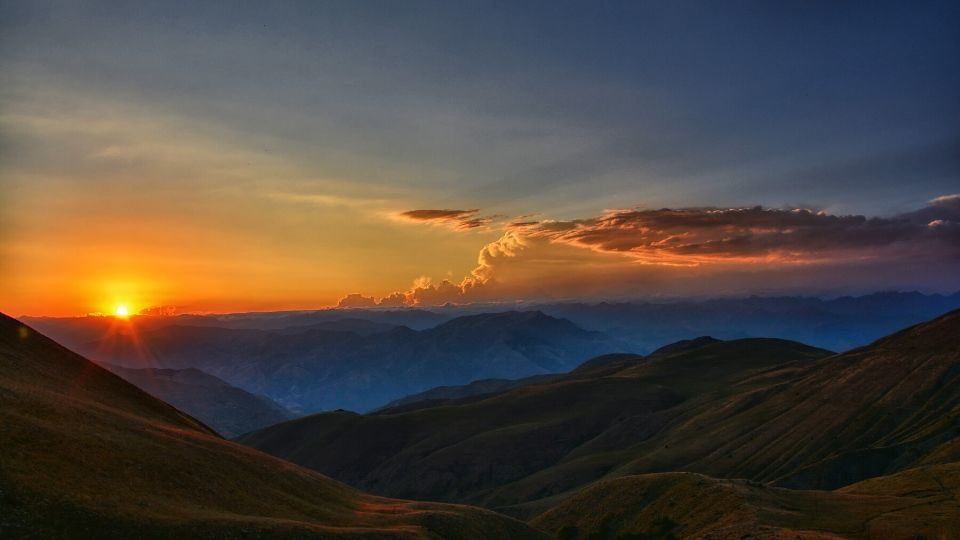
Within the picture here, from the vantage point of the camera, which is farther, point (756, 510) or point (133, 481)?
point (756, 510)

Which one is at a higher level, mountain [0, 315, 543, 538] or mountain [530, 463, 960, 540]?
mountain [0, 315, 543, 538]

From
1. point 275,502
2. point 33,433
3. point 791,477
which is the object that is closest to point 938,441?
point 791,477

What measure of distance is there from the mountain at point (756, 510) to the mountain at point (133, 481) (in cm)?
1585

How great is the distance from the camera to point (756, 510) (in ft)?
241

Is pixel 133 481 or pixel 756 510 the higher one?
pixel 133 481

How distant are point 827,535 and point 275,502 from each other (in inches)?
2156

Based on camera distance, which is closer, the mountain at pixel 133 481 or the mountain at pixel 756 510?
the mountain at pixel 133 481

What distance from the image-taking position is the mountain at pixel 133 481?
44031 millimetres

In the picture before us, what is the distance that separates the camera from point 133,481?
173 ft

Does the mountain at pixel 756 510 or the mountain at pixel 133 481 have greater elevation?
the mountain at pixel 133 481

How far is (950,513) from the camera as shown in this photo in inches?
2480

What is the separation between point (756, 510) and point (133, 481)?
65.7 metres

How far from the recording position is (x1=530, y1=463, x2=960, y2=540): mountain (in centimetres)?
6325

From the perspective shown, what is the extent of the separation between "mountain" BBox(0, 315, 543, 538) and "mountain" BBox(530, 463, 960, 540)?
1585 cm
